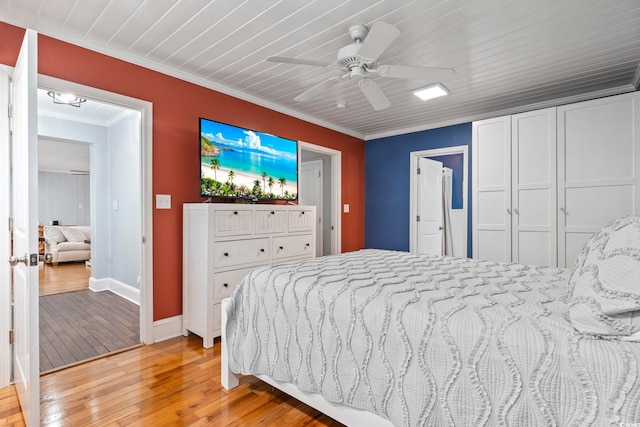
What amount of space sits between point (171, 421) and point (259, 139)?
8.46 ft

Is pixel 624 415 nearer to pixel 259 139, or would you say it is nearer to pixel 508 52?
pixel 508 52

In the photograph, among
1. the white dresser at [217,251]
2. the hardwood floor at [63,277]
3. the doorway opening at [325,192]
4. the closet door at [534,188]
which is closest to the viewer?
the white dresser at [217,251]

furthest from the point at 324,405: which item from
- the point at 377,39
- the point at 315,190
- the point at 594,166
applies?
→ the point at 315,190

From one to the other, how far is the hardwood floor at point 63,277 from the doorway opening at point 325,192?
358cm

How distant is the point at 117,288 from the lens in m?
4.32

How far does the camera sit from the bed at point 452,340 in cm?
92

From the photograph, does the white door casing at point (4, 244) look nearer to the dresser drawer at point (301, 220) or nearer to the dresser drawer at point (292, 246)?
the dresser drawer at point (292, 246)

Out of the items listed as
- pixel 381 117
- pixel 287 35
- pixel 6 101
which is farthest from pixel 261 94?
pixel 6 101

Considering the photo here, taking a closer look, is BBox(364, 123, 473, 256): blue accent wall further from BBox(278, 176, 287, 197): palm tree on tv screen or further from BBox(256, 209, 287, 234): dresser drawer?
BBox(256, 209, 287, 234): dresser drawer

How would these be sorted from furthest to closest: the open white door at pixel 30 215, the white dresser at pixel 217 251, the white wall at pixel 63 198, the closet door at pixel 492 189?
1. the white wall at pixel 63 198
2. the closet door at pixel 492 189
3. the white dresser at pixel 217 251
4. the open white door at pixel 30 215

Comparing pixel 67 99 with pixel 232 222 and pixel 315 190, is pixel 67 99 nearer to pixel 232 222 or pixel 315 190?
pixel 232 222

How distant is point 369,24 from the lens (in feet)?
7.13

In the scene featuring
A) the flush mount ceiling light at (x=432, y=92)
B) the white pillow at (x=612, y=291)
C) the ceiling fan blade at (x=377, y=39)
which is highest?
the flush mount ceiling light at (x=432, y=92)

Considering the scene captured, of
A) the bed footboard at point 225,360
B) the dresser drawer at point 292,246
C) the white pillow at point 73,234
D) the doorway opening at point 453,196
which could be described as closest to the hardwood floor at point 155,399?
the bed footboard at point 225,360
